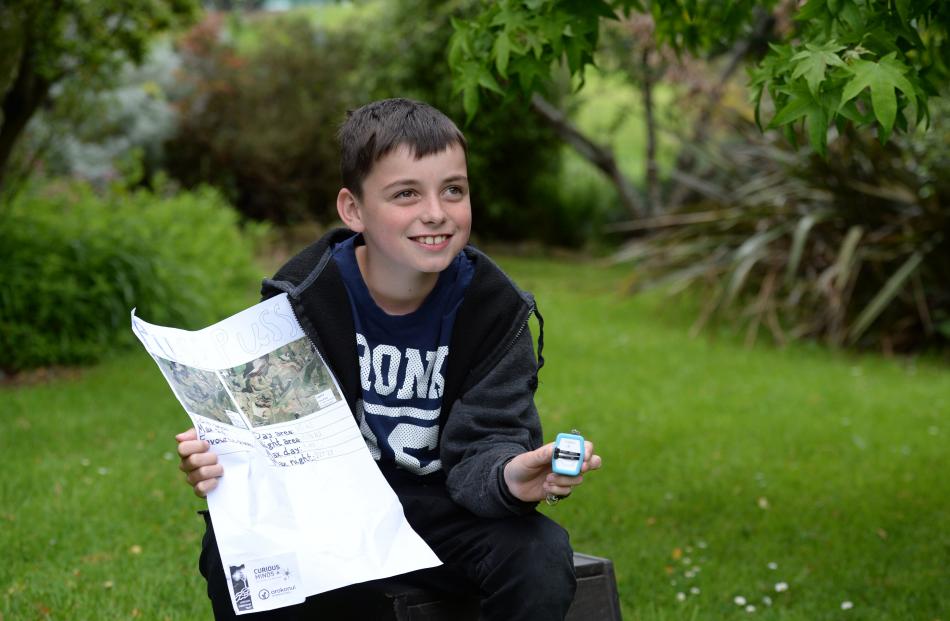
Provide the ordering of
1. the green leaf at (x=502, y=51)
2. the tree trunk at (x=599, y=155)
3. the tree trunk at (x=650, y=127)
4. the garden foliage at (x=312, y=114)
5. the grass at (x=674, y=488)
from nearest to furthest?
the green leaf at (x=502, y=51) < the grass at (x=674, y=488) < the tree trunk at (x=650, y=127) < the tree trunk at (x=599, y=155) < the garden foliage at (x=312, y=114)

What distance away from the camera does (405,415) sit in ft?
8.12

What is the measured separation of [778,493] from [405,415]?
241 cm

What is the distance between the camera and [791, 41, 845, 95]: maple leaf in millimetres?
2406

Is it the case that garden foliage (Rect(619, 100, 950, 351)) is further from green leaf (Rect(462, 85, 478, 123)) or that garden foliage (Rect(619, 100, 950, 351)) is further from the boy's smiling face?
the boy's smiling face

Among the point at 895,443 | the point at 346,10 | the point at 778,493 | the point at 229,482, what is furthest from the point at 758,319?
the point at 346,10

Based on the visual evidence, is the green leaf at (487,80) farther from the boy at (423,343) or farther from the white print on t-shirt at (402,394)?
the white print on t-shirt at (402,394)

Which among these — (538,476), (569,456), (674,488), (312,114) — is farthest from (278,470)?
(312,114)

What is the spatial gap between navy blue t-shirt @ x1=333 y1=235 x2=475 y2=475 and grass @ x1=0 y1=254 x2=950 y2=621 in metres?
1.03

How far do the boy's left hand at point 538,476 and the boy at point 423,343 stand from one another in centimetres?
7

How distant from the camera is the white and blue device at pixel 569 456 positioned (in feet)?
6.55

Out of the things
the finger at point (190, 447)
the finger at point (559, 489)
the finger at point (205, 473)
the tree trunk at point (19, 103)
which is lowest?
the finger at point (559, 489)

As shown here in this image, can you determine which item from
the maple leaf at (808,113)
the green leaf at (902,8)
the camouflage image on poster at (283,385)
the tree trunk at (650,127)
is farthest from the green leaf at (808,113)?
the tree trunk at (650,127)

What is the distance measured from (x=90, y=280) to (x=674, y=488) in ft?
13.4

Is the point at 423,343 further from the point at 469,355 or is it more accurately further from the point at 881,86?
the point at 881,86
